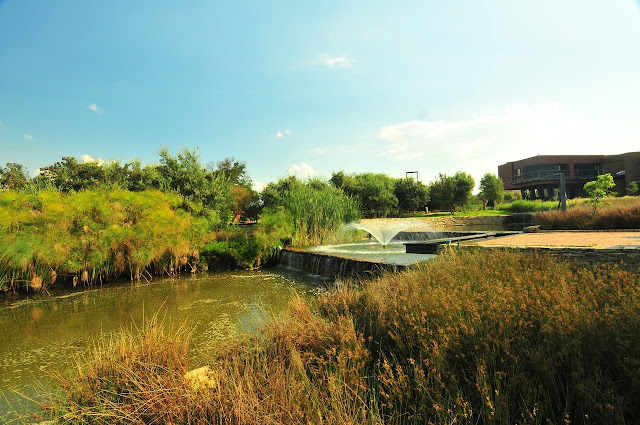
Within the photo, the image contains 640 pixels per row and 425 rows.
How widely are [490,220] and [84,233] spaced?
32384 mm

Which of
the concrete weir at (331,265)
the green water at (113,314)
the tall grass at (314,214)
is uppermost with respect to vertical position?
the tall grass at (314,214)

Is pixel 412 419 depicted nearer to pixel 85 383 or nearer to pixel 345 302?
pixel 345 302

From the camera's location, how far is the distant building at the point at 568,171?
46219 millimetres

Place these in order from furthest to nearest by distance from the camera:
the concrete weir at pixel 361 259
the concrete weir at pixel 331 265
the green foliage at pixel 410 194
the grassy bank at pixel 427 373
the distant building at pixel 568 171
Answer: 1. the distant building at pixel 568 171
2. the green foliage at pixel 410 194
3. the concrete weir at pixel 361 259
4. the concrete weir at pixel 331 265
5. the grassy bank at pixel 427 373

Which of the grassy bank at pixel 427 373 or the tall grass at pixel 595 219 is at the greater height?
the tall grass at pixel 595 219

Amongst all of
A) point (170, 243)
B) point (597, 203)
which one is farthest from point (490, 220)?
point (170, 243)

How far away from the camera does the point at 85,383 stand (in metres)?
3.28

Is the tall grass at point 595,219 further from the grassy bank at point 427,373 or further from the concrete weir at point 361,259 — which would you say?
the grassy bank at point 427,373

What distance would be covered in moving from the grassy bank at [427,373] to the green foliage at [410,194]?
34.4 metres

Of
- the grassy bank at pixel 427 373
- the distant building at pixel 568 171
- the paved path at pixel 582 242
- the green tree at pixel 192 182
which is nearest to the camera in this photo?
the grassy bank at pixel 427 373

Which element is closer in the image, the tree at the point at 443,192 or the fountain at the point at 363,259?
the fountain at the point at 363,259

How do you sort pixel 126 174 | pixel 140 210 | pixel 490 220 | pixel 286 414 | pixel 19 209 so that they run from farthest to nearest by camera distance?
pixel 490 220 → pixel 126 174 → pixel 140 210 → pixel 19 209 → pixel 286 414

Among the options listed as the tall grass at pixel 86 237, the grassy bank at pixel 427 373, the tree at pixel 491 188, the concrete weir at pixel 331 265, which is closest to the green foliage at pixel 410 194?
the tree at pixel 491 188

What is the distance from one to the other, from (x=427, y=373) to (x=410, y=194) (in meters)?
36.3
